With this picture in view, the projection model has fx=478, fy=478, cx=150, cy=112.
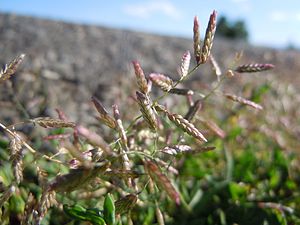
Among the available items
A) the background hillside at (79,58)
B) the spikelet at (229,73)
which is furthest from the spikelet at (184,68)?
the background hillside at (79,58)

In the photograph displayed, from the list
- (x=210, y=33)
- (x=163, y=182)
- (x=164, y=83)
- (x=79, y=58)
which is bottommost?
(x=79, y=58)

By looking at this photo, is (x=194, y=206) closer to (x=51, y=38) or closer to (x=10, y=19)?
(x=51, y=38)

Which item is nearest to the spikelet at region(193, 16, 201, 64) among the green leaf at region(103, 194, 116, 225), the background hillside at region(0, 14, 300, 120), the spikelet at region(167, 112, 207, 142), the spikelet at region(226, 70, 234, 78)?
the spikelet at region(167, 112, 207, 142)

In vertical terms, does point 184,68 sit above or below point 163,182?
above

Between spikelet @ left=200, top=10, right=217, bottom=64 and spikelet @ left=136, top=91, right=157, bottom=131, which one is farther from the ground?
spikelet @ left=200, top=10, right=217, bottom=64

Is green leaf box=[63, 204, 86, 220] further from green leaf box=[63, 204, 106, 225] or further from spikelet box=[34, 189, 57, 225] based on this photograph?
spikelet box=[34, 189, 57, 225]

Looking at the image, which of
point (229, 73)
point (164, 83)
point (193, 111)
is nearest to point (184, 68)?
point (164, 83)

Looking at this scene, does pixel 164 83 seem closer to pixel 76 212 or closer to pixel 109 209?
pixel 109 209
